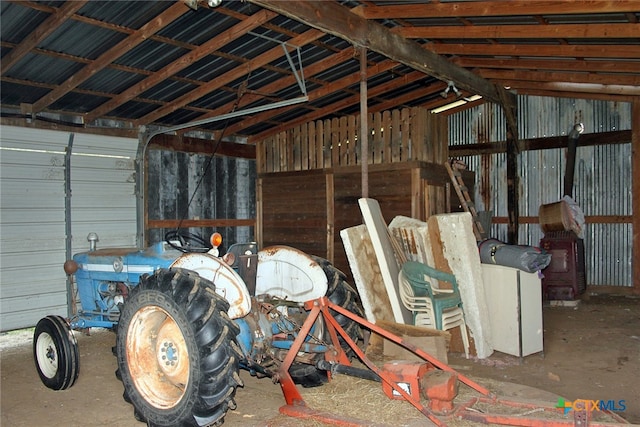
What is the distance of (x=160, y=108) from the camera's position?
8344mm

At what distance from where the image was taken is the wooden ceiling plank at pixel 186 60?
19.3 ft

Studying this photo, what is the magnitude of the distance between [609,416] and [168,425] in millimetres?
3092

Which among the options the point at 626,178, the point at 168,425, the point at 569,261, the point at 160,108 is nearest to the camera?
the point at 168,425

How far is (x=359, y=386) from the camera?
489 cm

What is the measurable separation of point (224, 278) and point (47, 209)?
4640mm

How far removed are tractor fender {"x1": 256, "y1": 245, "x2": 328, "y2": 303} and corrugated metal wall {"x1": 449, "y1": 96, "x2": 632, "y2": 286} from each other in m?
7.54

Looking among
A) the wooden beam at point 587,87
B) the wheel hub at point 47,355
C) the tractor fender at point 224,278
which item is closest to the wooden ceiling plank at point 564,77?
the wooden beam at point 587,87

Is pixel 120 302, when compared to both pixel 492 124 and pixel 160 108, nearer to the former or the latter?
pixel 160 108

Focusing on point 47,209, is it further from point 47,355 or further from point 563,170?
point 563,170

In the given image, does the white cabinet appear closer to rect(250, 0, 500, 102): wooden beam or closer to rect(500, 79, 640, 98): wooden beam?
rect(250, 0, 500, 102): wooden beam

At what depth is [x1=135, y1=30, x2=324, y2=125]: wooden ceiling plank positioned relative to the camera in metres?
6.57

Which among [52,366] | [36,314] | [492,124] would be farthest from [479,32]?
[36,314]

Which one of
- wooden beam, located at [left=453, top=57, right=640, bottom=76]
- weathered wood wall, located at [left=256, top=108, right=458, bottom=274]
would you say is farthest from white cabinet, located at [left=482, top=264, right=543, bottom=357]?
wooden beam, located at [left=453, top=57, right=640, bottom=76]

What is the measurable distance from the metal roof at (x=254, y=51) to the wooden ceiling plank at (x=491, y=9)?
0.04 feet
